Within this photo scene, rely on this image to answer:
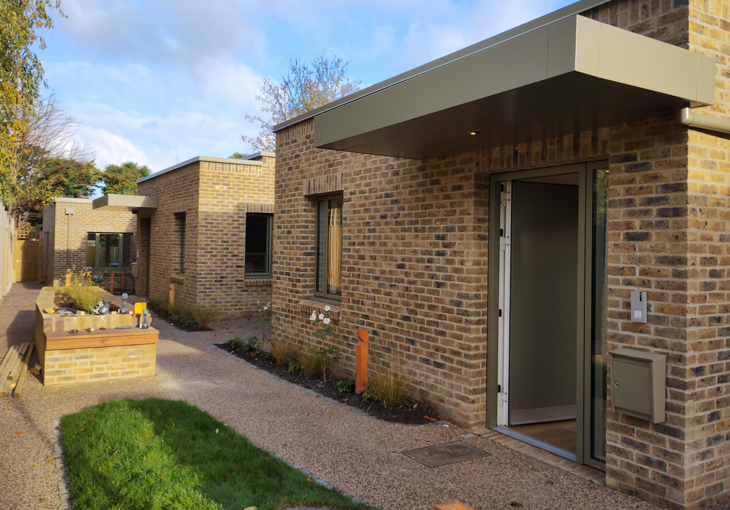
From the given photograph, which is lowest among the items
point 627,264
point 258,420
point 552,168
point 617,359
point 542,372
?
point 258,420

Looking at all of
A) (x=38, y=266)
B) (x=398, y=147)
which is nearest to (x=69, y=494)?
(x=398, y=147)

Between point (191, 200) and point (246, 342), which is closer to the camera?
point (246, 342)

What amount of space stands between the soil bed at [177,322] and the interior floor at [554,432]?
332 inches

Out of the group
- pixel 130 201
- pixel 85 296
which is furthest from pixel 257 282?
pixel 130 201

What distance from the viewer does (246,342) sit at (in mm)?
10688

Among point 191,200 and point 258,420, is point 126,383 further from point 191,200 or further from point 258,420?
point 191,200

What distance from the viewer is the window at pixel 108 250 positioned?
24953 millimetres

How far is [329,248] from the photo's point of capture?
861 cm

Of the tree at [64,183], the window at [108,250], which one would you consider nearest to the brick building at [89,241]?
the window at [108,250]

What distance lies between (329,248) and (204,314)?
18.5 feet

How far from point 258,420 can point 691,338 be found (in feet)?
13.5

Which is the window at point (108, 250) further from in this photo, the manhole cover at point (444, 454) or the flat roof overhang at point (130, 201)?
the manhole cover at point (444, 454)

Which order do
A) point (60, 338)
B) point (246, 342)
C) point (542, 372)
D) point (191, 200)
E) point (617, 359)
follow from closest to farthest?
point (617, 359) < point (542, 372) < point (60, 338) < point (246, 342) < point (191, 200)

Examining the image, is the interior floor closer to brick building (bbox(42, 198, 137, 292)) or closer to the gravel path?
the gravel path
